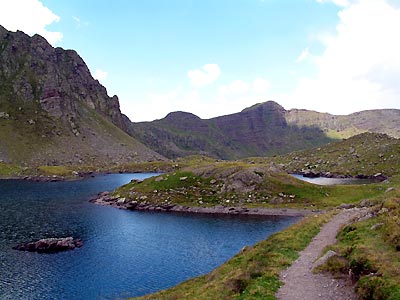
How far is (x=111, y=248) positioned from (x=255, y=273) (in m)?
51.4

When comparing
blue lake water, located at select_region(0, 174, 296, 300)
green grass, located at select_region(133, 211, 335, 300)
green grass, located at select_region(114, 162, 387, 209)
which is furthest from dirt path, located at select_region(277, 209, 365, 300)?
green grass, located at select_region(114, 162, 387, 209)

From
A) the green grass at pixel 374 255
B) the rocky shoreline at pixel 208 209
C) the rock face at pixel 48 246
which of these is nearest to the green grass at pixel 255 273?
the green grass at pixel 374 255

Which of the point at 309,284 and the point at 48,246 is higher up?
the point at 309,284

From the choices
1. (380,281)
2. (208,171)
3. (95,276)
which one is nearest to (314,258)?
(380,281)

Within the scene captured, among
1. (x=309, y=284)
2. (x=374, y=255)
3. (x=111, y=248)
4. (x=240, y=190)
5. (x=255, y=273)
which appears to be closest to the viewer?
(x=374, y=255)

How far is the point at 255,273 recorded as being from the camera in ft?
124

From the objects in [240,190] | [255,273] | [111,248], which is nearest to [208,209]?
[240,190]

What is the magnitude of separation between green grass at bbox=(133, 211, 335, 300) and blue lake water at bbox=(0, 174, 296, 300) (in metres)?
13.4

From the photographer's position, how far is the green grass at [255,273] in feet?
112

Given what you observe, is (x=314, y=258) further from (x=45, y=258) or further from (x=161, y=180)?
(x=161, y=180)

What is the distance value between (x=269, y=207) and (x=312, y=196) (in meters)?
19.3

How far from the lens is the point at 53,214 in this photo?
11706cm

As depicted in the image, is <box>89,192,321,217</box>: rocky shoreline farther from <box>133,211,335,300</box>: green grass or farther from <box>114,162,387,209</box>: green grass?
<box>133,211,335,300</box>: green grass

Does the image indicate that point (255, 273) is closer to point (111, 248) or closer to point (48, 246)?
point (111, 248)
